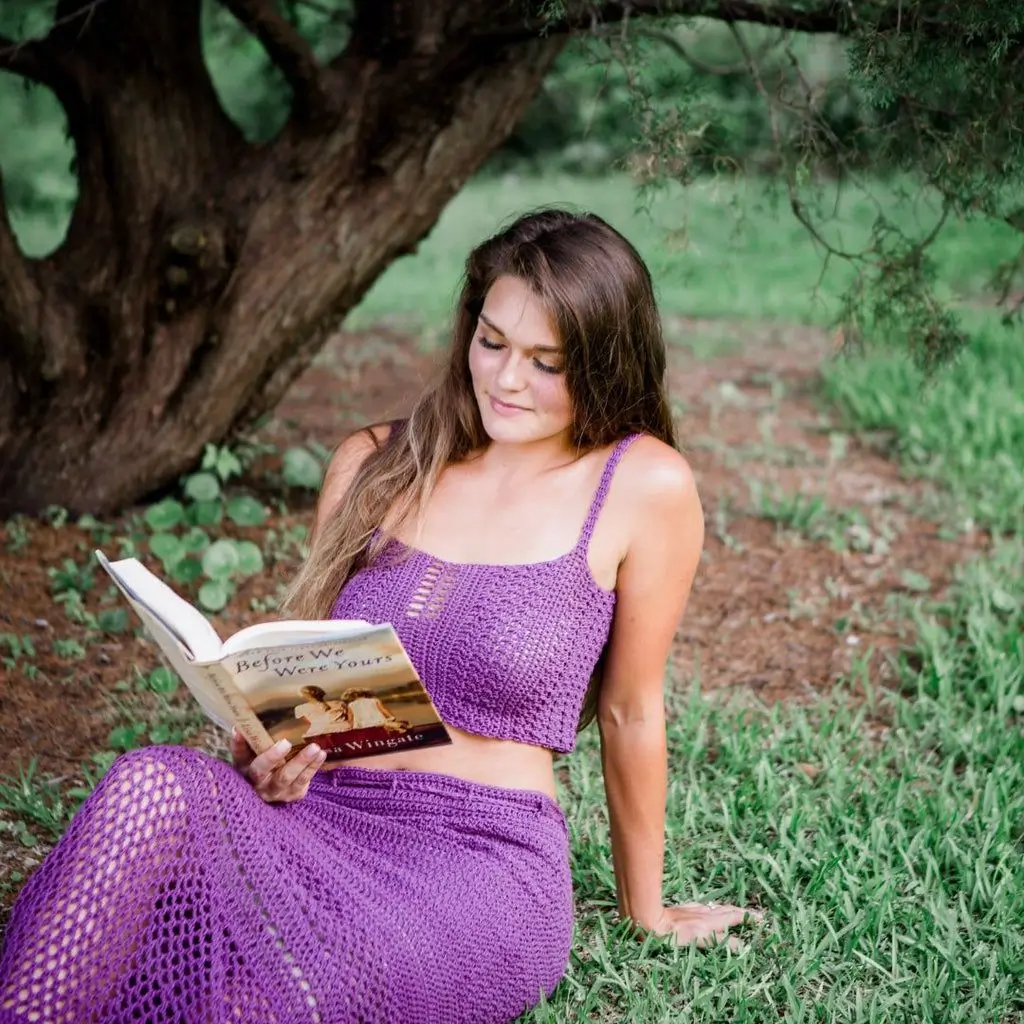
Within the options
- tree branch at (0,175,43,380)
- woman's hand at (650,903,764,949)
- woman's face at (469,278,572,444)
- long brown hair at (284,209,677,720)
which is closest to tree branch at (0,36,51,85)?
tree branch at (0,175,43,380)

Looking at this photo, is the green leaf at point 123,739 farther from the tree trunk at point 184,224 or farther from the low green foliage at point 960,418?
the low green foliage at point 960,418

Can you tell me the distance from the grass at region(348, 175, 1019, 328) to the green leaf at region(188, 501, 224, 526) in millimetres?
1994

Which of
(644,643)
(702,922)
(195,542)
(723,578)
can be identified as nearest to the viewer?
(644,643)

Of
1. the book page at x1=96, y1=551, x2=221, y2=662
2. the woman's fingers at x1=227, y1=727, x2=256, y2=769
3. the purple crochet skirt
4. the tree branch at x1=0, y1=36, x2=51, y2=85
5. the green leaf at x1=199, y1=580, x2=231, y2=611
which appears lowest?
the green leaf at x1=199, y1=580, x2=231, y2=611

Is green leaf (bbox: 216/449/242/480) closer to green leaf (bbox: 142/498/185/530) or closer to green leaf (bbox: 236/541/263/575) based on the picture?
green leaf (bbox: 142/498/185/530)

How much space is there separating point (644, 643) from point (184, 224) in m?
2.34

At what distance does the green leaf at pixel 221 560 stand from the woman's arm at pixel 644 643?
5.80 feet

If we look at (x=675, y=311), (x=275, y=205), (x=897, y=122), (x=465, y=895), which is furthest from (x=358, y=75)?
(x=675, y=311)

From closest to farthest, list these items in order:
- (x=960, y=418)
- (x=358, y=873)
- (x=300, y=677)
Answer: (x=300, y=677), (x=358, y=873), (x=960, y=418)

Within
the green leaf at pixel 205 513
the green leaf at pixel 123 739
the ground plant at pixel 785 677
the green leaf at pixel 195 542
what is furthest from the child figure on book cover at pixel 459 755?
the green leaf at pixel 205 513

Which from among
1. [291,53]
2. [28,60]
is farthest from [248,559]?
[28,60]

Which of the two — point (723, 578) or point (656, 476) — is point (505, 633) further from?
point (723, 578)

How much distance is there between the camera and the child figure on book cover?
195 centimetres

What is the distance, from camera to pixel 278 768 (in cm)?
219
